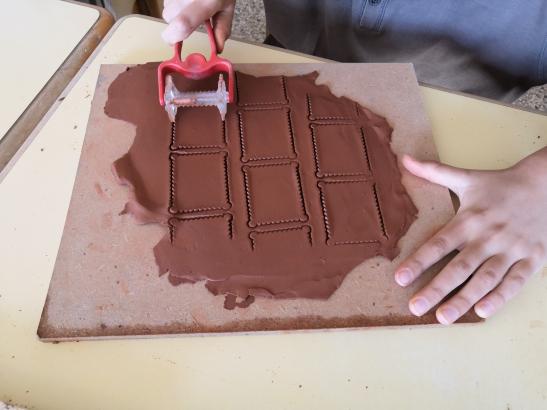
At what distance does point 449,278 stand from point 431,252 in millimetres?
54

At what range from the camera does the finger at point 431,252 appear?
86 cm

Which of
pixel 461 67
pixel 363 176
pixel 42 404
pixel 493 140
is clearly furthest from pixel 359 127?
pixel 42 404

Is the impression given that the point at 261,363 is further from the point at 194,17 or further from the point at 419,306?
the point at 194,17

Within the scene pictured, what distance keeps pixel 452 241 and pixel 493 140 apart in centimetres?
31

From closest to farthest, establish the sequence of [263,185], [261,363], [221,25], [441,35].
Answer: [261,363] → [263,185] → [221,25] → [441,35]

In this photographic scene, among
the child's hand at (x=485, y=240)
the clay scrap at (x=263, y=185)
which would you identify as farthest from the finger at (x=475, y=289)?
the clay scrap at (x=263, y=185)

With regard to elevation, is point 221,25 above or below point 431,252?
above

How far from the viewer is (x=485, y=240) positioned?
35.0 inches

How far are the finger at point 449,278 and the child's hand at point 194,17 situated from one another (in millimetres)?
653

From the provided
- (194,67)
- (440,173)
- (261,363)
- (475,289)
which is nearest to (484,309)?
(475,289)

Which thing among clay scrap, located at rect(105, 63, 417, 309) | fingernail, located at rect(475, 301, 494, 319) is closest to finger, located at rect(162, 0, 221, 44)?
clay scrap, located at rect(105, 63, 417, 309)

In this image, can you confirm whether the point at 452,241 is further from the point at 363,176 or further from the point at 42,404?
the point at 42,404

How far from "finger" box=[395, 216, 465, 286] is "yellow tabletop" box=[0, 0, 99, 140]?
0.83 meters

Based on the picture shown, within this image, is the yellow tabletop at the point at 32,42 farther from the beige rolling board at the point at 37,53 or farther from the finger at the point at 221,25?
the finger at the point at 221,25
